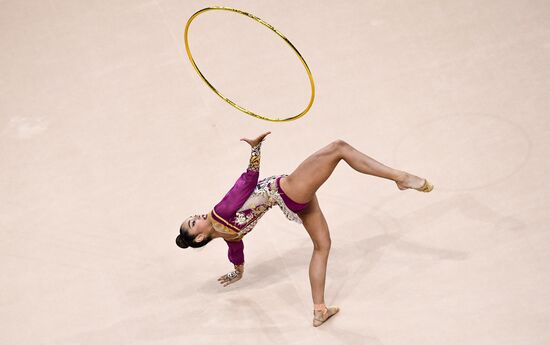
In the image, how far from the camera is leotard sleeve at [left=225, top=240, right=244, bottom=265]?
4873 mm

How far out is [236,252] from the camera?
16.1 ft

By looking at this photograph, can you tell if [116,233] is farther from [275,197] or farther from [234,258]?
[275,197]

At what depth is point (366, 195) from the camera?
552cm

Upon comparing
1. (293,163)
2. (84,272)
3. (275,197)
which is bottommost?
(84,272)

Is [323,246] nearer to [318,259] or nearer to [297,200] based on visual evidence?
[318,259]

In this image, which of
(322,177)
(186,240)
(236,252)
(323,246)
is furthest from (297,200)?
(186,240)

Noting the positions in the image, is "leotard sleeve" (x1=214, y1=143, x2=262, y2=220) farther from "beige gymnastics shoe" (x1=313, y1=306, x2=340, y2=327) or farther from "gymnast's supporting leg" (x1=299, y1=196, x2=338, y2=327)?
"beige gymnastics shoe" (x1=313, y1=306, x2=340, y2=327)

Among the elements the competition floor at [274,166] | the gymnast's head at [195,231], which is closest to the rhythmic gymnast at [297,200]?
the gymnast's head at [195,231]

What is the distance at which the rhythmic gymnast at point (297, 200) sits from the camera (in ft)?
15.0

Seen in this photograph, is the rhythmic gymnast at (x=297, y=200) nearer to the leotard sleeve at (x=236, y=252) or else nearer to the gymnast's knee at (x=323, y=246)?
the gymnast's knee at (x=323, y=246)

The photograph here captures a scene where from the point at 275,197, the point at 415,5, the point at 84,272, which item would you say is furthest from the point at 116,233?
the point at 415,5

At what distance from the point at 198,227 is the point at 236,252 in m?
0.37

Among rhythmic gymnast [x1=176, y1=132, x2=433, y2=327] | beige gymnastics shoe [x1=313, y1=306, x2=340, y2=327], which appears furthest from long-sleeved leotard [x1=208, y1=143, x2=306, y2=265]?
beige gymnastics shoe [x1=313, y1=306, x2=340, y2=327]

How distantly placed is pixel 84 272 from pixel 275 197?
58.9 inches
